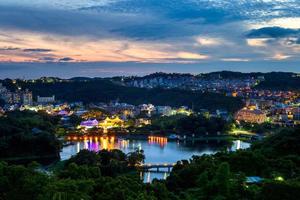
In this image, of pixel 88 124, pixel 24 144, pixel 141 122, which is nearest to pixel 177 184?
pixel 24 144

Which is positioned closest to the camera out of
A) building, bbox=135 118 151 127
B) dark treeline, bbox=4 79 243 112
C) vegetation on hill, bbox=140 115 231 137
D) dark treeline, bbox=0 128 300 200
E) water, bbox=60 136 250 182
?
dark treeline, bbox=0 128 300 200

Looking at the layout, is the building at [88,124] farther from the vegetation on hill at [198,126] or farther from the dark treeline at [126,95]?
the dark treeline at [126,95]

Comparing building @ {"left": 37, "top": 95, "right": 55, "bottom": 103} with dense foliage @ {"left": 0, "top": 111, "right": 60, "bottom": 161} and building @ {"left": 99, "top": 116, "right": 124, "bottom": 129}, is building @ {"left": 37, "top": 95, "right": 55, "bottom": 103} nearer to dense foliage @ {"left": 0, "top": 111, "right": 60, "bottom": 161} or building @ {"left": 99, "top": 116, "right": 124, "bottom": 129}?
building @ {"left": 99, "top": 116, "right": 124, "bottom": 129}

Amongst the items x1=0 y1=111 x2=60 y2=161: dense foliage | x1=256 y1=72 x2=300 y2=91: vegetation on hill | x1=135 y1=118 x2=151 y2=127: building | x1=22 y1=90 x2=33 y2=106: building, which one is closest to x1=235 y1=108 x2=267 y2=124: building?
x1=135 y1=118 x2=151 y2=127: building

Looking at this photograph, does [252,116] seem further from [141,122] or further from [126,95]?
[126,95]

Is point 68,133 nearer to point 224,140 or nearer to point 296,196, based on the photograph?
point 224,140

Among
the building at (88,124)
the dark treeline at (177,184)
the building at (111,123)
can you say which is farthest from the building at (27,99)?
the dark treeline at (177,184)
